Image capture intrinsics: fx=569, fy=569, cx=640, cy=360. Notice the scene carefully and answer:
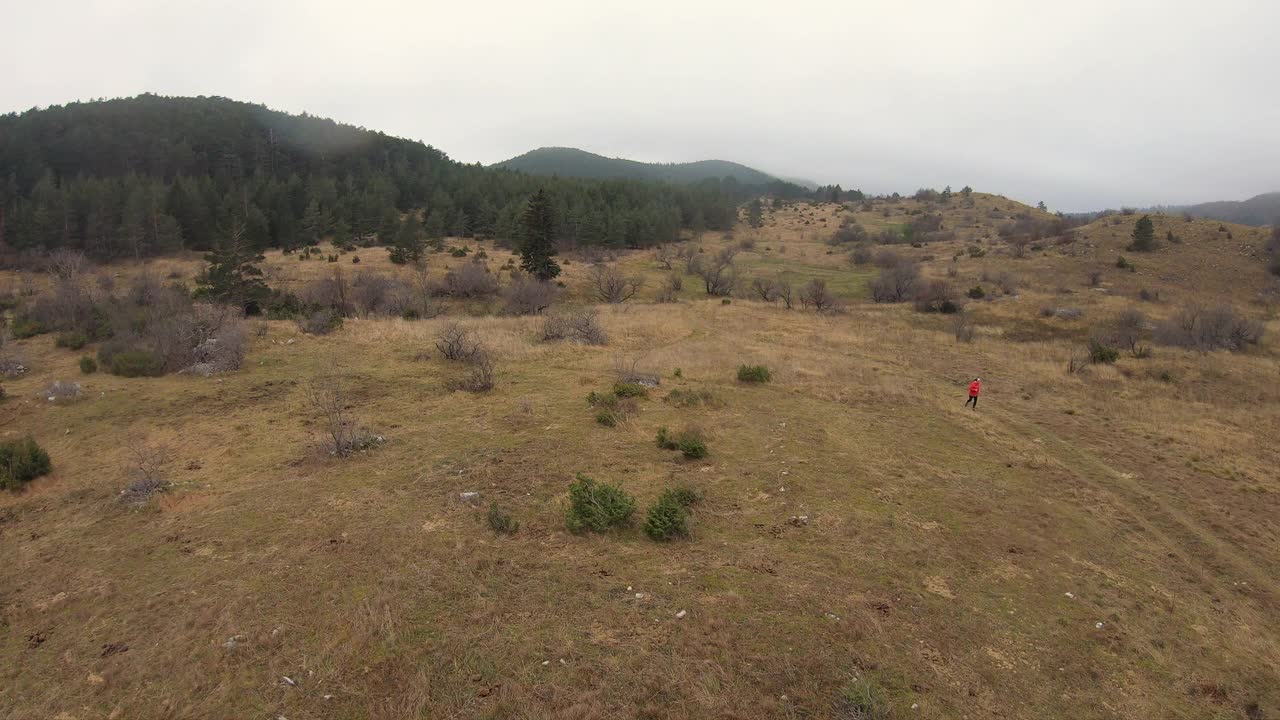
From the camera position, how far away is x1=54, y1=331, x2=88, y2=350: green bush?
18.6 meters

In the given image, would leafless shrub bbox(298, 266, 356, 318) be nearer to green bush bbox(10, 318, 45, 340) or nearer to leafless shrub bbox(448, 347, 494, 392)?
green bush bbox(10, 318, 45, 340)

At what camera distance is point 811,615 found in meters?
6.98

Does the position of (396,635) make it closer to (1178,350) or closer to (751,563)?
(751,563)

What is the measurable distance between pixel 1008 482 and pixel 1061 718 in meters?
6.94

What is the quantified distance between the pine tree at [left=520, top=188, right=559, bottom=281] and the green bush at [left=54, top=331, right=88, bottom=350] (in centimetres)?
2570

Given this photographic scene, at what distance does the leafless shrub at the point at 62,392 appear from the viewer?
13.5m

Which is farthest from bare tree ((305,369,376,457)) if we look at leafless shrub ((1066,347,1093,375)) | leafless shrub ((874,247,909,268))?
leafless shrub ((874,247,909,268))

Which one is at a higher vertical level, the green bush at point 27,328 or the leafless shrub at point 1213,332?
the green bush at point 27,328

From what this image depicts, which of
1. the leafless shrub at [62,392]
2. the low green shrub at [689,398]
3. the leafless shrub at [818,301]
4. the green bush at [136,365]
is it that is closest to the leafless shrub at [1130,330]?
the leafless shrub at [818,301]

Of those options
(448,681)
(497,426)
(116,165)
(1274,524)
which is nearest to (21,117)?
(116,165)

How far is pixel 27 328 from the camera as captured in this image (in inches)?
821

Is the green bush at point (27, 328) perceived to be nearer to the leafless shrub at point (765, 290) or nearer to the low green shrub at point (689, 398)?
the low green shrub at point (689, 398)

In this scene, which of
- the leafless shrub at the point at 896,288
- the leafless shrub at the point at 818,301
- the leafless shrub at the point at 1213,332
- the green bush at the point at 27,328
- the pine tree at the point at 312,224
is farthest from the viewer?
the pine tree at the point at 312,224

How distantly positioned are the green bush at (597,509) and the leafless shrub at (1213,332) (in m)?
28.7
